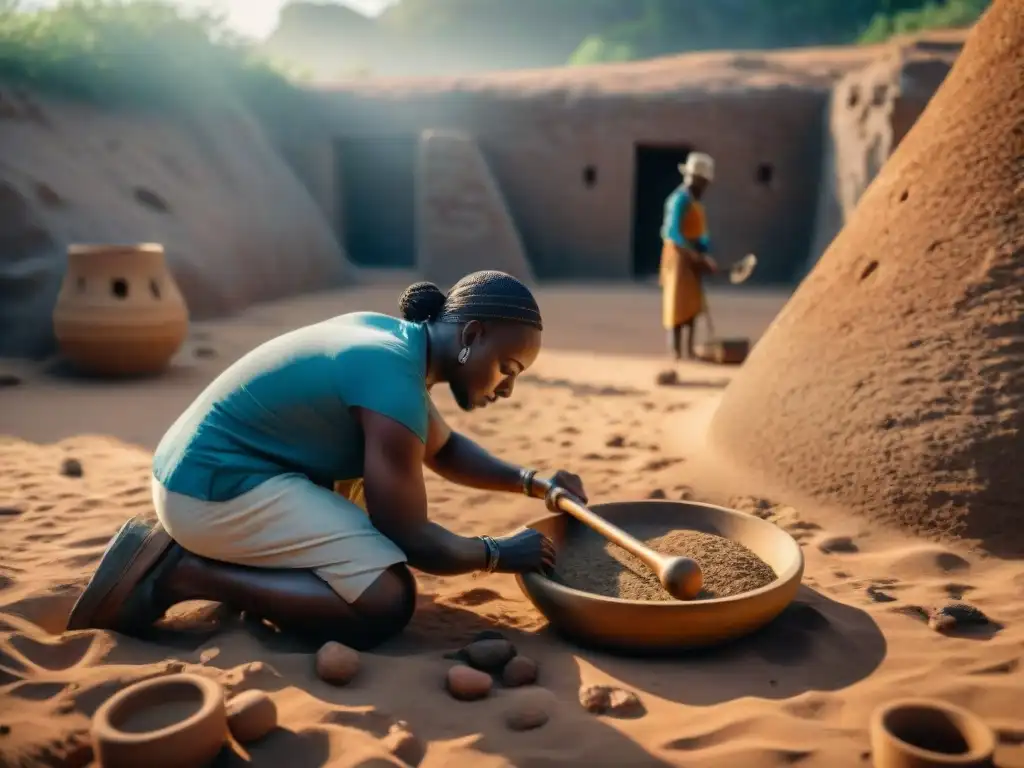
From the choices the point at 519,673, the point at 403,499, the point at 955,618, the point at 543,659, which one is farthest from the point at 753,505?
the point at 403,499

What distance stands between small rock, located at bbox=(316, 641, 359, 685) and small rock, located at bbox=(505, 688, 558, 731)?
0.36 m

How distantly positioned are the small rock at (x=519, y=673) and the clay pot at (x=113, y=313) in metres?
4.31

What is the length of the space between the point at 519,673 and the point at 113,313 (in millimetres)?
4440

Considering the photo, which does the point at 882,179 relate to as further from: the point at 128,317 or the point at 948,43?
the point at 948,43

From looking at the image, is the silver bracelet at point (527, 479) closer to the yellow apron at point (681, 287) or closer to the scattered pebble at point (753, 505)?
the scattered pebble at point (753, 505)

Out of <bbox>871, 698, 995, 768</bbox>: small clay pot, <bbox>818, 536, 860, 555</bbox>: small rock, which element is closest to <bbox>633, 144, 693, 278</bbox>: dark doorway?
<bbox>818, 536, 860, 555</bbox>: small rock

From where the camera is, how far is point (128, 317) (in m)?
5.54

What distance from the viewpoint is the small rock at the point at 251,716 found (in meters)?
1.74

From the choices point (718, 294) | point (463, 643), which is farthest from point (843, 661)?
point (718, 294)

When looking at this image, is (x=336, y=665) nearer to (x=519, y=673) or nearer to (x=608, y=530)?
(x=519, y=673)

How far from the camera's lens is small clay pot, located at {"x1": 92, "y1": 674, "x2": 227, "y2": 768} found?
1.57 m

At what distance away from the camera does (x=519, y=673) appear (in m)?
2.04

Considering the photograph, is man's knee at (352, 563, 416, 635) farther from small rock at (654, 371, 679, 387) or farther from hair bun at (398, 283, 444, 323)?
small rock at (654, 371, 679, 387)

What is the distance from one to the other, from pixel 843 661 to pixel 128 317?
477cm
